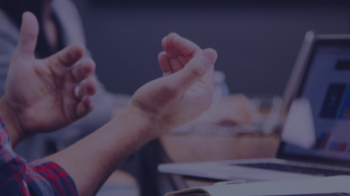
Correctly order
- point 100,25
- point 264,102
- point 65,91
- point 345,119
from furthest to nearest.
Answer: point 100,25, point 264,102, point 65,91, point 345,119

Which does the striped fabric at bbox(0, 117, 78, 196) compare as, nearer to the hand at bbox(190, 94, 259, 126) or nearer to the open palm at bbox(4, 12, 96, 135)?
the open palm at bbox(4, 12, 96, 135)

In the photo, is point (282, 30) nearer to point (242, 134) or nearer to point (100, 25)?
point (100, 25)

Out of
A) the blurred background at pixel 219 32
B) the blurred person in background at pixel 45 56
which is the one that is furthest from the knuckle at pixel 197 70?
the blurred background at pixel 219 32

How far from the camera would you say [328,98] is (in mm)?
631

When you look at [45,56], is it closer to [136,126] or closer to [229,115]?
[229,115]

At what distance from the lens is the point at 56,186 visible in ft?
1.33

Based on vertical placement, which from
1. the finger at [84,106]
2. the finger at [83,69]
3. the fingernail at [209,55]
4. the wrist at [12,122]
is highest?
the fingernail at [209,55]

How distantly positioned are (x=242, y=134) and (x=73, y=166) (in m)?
0.63

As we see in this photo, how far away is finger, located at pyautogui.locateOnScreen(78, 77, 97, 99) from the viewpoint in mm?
694

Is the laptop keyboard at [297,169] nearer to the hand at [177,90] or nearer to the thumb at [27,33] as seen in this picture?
the hand at [177,90]

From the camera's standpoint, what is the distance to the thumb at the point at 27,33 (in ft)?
2.19

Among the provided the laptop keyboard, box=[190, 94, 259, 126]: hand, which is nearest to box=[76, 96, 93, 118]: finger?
the laptop keyboard

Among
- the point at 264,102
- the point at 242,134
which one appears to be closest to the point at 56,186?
the point at 242,134

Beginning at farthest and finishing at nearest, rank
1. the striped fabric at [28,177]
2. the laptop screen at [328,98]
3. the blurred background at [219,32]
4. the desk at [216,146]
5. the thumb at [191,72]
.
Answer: the blurred background at [219,32]
the desk at [216,146]
the laptop screen at [328,98]
the thumb at [191,72]
the striped fabric at [28,177]
